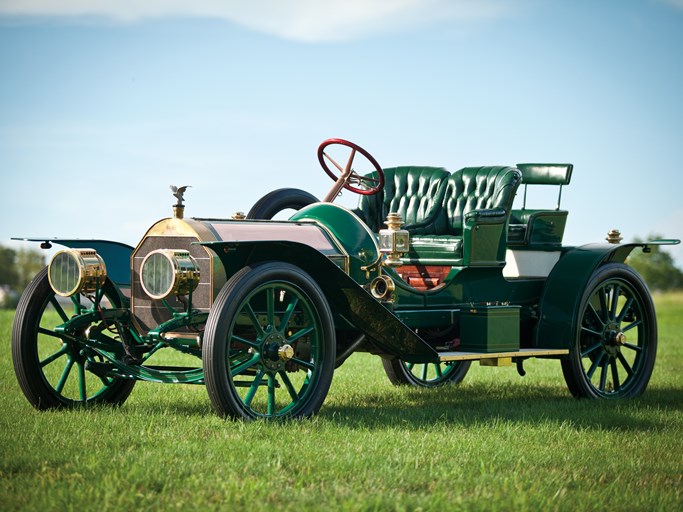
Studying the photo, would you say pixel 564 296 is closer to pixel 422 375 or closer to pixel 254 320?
pixel 422 375

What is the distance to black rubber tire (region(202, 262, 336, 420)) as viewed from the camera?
18.6 ft

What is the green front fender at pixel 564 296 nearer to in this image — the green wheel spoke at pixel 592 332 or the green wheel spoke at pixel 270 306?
the green wheel spoke at pixel 592 332

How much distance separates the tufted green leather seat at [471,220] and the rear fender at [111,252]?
86.5 inches

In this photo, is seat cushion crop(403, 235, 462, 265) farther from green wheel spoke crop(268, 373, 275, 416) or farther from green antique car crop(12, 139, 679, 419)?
green wheel spoke crop(268, 373, 275, 416)

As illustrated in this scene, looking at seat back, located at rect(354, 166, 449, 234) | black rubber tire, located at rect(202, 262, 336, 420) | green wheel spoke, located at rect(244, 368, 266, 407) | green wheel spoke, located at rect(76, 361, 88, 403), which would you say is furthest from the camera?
seat back, located at rect(354, 166, 449, 234)

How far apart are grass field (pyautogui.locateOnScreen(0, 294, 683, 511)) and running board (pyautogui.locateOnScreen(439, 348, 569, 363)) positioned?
1.23 ft

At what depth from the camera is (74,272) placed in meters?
6.38

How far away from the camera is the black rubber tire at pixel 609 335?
26.0ft

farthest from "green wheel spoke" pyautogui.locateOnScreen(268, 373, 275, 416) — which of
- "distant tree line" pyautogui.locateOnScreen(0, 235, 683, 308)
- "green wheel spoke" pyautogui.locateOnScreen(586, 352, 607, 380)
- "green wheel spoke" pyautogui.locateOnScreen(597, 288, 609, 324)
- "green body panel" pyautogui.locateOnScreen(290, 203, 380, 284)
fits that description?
"distant tree line" pyautogui.locateOnScreen(0, 235, 683, 308)

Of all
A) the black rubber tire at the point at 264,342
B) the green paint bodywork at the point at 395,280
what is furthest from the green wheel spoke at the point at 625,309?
the black rubber tire at the point at 264,342

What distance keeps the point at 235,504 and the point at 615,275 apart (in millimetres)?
4920

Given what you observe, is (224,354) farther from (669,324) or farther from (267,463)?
(669,324)

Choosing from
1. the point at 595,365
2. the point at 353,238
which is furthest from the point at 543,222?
the point at 353,238

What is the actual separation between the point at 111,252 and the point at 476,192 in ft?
9.83
